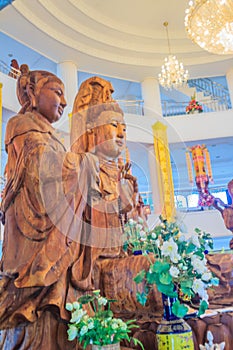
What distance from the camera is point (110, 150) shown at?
2209 mm

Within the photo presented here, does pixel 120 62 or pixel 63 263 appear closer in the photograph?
pixel 63 263

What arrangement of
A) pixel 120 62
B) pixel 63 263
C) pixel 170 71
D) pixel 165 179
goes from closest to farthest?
1. pixel 63 263
2. pixel 170 71
3. pixel 165 179
4. pixel 120 62

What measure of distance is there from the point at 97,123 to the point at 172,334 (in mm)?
1375

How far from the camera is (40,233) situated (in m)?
1.60

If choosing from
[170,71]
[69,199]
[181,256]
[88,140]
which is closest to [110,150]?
[88,140]

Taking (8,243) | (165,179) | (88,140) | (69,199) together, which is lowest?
(8,243)

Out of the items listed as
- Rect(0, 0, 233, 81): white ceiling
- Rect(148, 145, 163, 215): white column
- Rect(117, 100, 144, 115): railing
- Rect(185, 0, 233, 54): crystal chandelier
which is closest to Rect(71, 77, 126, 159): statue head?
Rect(185, 0, 233, 54): crystal chandelier

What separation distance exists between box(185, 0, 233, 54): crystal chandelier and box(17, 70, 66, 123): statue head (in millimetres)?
3479

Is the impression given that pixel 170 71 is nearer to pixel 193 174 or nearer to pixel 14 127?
pixel 193 174

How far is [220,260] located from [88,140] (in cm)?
111

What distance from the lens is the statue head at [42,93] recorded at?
191 centimetres

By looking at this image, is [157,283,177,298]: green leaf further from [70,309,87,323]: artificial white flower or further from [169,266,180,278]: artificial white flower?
[70,309,87,323]: artificial white flower

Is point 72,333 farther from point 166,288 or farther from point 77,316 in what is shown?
point 166,288

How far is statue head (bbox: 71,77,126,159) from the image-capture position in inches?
87.2
